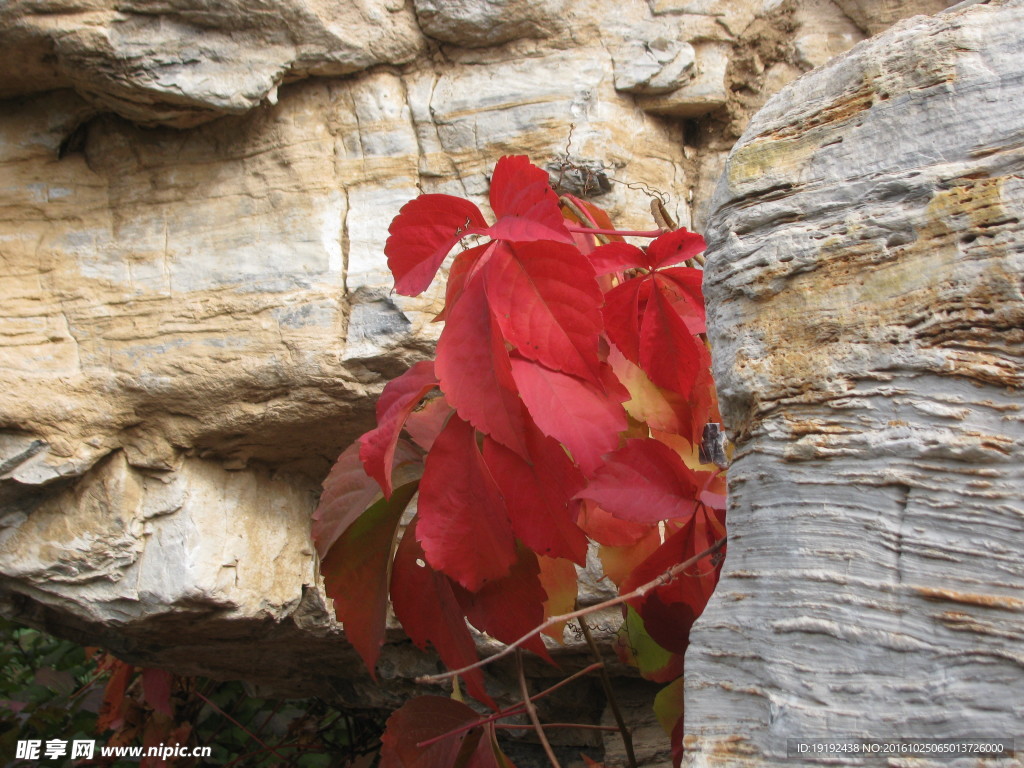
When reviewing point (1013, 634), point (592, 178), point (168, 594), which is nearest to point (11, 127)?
point (168, 594)

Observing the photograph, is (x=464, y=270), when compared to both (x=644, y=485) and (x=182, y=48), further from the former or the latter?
(x=182, y=48)

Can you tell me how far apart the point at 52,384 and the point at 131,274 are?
8.8 inches

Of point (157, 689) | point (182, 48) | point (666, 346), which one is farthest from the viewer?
point (157, 689)

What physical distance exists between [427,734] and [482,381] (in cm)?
43

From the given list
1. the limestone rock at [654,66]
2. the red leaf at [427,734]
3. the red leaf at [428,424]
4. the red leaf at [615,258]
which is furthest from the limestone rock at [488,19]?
the red leaf at [427,734]

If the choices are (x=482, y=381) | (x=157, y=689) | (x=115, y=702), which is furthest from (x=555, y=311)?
(x=115, y=702)

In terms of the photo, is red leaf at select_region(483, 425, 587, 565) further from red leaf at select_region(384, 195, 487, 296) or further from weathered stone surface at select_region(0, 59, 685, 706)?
weathered stone surface at select_region(0, 59, 685, 706)

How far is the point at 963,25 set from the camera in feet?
2.13

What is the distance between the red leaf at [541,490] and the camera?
66cm

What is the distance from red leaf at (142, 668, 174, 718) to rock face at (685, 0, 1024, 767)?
140cm

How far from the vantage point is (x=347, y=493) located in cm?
85

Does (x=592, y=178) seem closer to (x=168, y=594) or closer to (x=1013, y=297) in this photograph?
(x=1013, y=297)

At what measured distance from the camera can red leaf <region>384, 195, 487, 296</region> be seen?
77cm

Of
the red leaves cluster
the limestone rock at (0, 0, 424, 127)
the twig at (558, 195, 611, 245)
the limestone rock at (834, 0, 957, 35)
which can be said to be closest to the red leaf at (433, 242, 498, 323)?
the red leaves cluster
